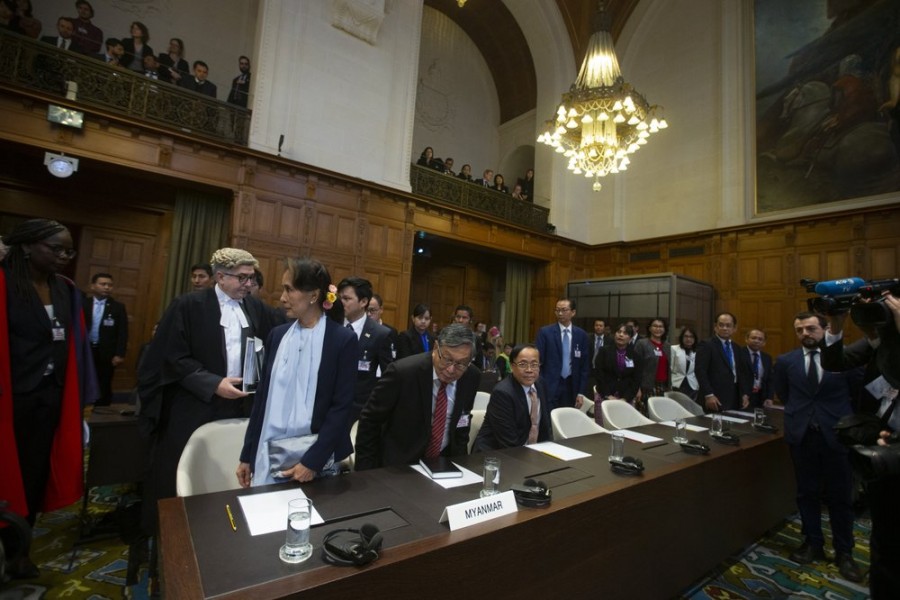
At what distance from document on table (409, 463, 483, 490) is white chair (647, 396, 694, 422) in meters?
2.61

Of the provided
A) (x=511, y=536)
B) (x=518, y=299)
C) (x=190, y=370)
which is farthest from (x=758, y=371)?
(x=518, y=299)

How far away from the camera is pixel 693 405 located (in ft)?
13.5

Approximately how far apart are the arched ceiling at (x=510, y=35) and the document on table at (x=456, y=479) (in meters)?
12.5

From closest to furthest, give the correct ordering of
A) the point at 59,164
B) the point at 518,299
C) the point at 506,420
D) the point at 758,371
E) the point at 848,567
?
1. the point at 506,420
2. the point at 848,567
3. the point at 758,371
4. the point at 59,164
5. the point at 518,299

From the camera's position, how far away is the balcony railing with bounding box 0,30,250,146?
5078 millimetres

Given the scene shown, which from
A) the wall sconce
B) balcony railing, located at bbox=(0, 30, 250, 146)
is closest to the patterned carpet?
the wall sconce

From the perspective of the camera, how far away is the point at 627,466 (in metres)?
1.91

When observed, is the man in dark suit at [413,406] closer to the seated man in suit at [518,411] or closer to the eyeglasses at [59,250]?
the seated man in suit at [518,411]

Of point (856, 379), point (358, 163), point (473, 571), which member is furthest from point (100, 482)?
point (358, 163)

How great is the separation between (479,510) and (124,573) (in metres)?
2.16

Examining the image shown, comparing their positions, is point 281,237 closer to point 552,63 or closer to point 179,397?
point 179,397

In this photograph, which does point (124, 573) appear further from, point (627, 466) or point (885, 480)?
point (885, 480)

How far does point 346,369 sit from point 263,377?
37 cm

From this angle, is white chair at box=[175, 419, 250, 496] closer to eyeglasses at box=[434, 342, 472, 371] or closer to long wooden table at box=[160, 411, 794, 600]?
long wooden table at box=[160, 411, 794, 600]
